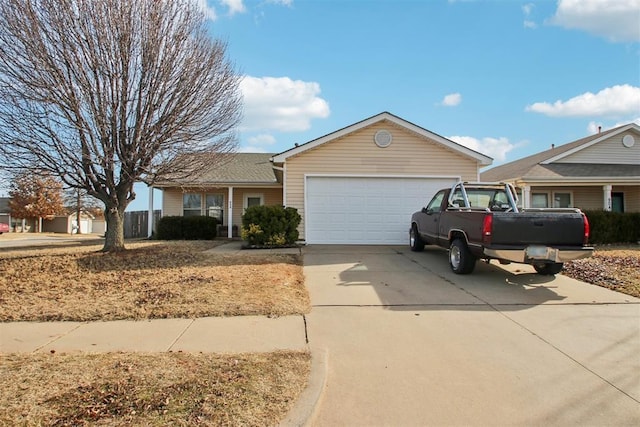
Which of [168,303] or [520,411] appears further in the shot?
[168,303]

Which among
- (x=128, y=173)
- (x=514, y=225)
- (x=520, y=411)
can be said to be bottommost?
(x=520, y=411)

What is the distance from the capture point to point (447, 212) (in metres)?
8.63

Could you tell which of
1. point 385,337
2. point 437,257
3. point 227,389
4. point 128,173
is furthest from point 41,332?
point 437,257

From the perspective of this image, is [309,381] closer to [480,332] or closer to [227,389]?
[227,389]

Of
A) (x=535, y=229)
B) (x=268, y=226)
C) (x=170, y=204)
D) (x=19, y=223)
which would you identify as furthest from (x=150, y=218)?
(x=19, y=223)

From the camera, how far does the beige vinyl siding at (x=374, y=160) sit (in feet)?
43.3

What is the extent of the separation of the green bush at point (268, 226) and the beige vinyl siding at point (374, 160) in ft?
3.63

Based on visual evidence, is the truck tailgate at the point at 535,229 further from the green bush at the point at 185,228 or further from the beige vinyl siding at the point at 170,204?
the beige vinyl siding at the point at 170,204

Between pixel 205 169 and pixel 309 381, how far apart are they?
8316 millimetres

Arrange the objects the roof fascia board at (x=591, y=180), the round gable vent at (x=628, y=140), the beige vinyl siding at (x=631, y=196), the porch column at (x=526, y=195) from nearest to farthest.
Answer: the roof fascia board at (x=591, y=180), the porch column at (x=526, y=195), the beige vinyl siding at (x=631, y=196), the round gable vent at (x=628, y=140)

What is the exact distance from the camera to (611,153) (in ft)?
59.6

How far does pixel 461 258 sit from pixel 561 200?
43.4 ft

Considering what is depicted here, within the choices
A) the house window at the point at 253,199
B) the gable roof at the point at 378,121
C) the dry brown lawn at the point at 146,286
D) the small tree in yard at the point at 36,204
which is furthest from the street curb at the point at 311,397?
the small tree in yard at the point at 36,204

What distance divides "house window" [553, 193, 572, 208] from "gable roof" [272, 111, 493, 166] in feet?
22.8
